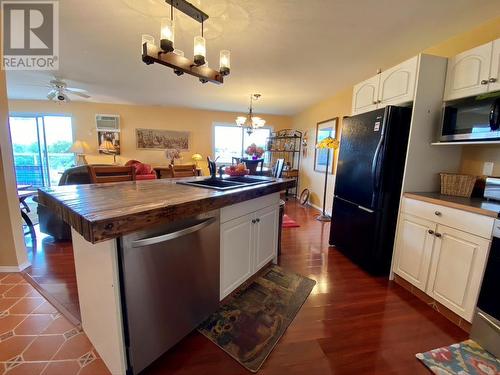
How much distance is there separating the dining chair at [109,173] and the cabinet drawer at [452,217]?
273cm

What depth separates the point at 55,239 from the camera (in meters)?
2.84

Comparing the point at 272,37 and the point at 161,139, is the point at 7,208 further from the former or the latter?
the point at 161,139

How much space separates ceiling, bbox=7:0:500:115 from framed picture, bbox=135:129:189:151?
201cm

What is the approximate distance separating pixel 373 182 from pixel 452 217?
2.05 feet

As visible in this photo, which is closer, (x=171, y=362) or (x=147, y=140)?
(x=171, y=362)

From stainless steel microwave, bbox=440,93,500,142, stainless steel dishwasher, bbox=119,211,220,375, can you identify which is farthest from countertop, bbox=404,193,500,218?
stainless steel dishwasher, bbox=119,211,220,375

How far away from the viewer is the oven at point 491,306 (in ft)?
4.28

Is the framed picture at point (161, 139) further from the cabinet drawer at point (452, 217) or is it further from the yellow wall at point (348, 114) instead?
the cabinet drawer at point (452, 217)

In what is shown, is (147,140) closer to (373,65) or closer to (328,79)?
(328,79)

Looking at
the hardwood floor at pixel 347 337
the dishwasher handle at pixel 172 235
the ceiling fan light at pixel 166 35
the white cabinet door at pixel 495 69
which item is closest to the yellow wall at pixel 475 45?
the white cabinet door at pixel 495 69

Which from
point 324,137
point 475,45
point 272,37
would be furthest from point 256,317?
point 324,137

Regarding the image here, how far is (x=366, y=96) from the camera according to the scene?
7.89ft

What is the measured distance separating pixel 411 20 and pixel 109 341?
10.4 ft

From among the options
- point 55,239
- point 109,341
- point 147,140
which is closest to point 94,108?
point 147,140
